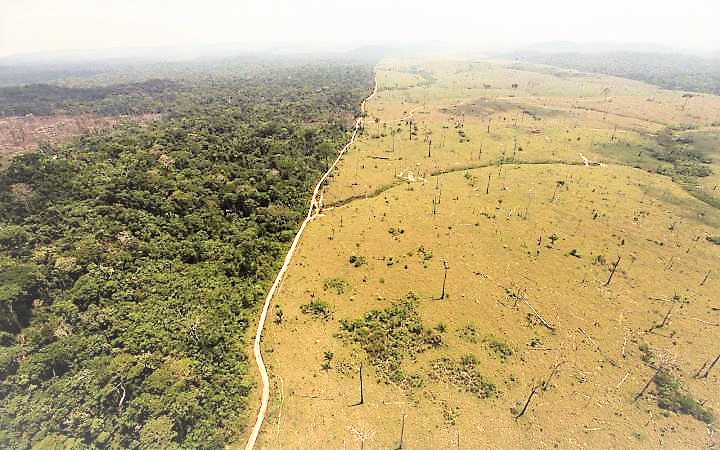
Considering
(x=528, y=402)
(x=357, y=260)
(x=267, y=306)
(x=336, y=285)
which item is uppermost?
(x=357, y=260)

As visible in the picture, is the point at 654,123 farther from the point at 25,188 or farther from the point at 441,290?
the point at 25,188

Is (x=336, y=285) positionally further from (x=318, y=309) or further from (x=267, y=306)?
(x=267, y=306)

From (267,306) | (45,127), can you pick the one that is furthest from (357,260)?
(45,127)

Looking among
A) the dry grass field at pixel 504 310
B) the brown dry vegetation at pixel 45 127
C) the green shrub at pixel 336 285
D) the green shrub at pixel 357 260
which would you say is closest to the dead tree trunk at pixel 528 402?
the dry grass field at pixel 504 310

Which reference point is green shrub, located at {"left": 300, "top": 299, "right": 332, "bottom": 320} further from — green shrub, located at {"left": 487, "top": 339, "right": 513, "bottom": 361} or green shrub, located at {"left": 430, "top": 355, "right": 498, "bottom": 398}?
green shrub, located at {"left": 487, "top": 339, "right": 513, "bottom": 361}

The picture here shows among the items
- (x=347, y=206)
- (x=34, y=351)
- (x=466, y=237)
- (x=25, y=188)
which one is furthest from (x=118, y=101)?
(x=466, y=237)

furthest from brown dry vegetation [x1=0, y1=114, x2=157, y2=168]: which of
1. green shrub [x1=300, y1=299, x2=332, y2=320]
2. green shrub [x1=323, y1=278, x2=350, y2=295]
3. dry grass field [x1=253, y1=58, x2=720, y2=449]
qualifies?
green shrub [x1=300, y1=299, x2=332, y2=320]
